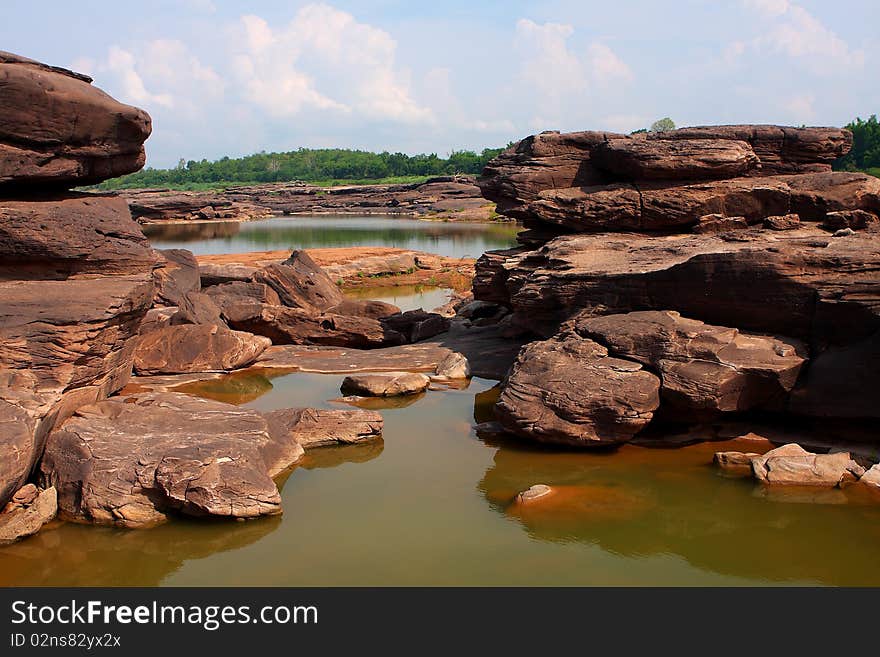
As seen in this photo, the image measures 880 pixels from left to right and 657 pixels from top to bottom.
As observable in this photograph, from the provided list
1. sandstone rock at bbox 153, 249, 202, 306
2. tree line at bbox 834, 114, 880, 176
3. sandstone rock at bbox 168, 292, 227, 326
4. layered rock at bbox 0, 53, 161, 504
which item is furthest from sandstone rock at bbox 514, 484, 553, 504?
tree line at bbox 834, 114, 880, 176

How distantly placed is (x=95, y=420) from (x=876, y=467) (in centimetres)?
1095

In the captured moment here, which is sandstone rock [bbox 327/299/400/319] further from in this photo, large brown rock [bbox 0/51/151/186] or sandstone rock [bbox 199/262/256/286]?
large brown rock [bbox 0/51/151/186]

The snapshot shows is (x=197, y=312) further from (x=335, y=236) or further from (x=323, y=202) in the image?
(x=323, y=202)

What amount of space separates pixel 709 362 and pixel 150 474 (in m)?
8.18

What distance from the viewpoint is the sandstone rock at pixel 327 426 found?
12469mm

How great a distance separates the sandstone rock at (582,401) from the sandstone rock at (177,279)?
429 inches

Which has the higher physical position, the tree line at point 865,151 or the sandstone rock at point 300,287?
the tree line at point 865,151

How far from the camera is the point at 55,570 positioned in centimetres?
864

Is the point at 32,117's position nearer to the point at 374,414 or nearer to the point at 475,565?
the point at 374,414

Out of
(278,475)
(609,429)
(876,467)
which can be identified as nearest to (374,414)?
(278,475)

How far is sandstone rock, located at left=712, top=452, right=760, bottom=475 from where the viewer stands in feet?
36.8

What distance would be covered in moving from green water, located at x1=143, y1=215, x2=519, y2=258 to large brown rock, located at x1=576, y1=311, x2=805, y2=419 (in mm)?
29830

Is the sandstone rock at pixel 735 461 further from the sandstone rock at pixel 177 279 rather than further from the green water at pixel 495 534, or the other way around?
the sandstone rock at pixel 177 279

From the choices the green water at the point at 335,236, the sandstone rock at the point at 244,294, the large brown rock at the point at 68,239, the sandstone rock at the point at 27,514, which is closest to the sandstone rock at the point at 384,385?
the large brown rock at the point at 68,239
